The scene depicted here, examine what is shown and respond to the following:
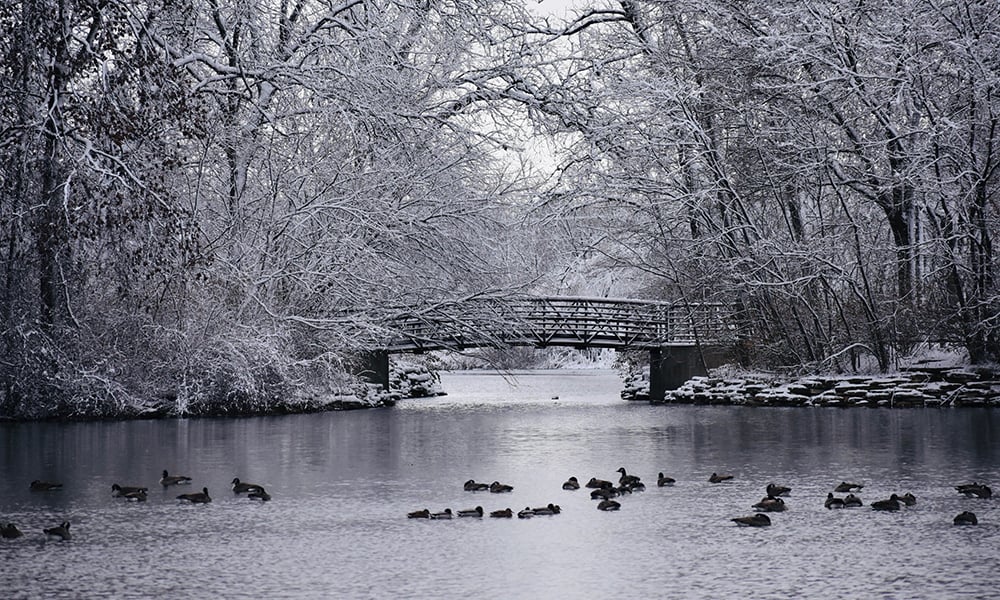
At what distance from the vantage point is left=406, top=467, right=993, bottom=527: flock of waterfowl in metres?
8.29

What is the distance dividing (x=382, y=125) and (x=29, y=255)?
718cm

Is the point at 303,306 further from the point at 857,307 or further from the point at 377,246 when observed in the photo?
the point at 857,307

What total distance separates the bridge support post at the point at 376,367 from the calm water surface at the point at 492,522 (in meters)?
13.0

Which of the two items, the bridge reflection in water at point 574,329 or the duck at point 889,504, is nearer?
the duck at point 889,504

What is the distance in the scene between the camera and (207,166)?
971 inches

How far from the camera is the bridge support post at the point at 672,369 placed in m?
32.8

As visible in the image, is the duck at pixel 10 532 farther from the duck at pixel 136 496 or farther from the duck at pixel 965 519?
the duck at pixel 965 519

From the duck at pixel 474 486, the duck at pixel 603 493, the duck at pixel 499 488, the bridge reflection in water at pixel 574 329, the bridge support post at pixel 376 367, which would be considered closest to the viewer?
the duck at pixel 603 493

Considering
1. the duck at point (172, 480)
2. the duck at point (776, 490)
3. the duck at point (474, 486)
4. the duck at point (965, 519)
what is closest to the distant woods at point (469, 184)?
the duck at point (172, 480)

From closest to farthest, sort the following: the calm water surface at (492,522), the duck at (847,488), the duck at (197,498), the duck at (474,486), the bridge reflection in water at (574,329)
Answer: the calm water surface at (492,522)
the duck at (197,498)
the duck at (847,488)
the duck at (474,486)
the bridge reflection in water at (574,329)

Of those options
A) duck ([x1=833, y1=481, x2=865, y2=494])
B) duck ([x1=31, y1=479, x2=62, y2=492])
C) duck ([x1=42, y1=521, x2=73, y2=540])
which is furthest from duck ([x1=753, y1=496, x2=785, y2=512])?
duck ([x1=31, y1=479, x2=62, y2=492])

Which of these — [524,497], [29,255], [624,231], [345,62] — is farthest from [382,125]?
[524,497]

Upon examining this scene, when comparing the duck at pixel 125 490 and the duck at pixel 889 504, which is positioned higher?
the duck at pixel 125 490

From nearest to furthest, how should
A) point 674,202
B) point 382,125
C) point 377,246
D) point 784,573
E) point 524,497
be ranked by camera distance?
1. point 784,573
2. point 524,497
3. point 382,125
4. point 377,246
5. point 674,202
